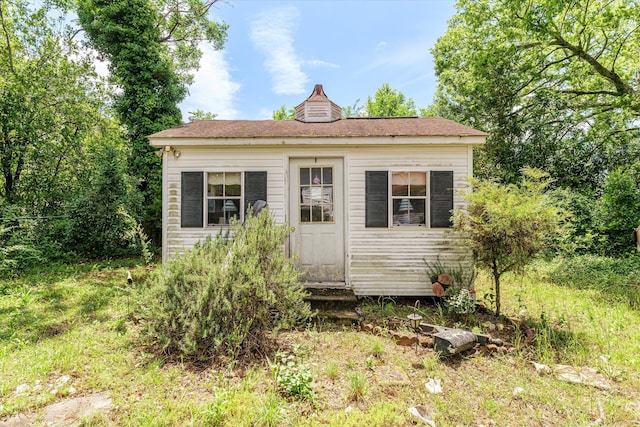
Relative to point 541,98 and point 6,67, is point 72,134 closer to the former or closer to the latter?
point 6,67

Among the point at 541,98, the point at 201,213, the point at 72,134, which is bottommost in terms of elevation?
the point at 201,213

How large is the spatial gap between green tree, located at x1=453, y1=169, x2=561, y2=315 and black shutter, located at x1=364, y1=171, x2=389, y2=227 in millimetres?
1482

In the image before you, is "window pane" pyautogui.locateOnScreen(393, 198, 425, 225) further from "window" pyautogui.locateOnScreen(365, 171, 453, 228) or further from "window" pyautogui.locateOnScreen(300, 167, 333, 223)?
"window" pyautogui.locateOnScreen(300, 167, 333, 223)

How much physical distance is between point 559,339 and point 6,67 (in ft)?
55.2

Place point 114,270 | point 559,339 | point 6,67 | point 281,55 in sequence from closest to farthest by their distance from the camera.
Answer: point 559,339, point 114,270, point 6,67, point 281,55

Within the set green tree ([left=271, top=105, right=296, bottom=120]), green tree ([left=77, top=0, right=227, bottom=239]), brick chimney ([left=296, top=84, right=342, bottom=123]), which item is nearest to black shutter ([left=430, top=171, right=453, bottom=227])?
brick chimney ([left=296, top=84, right=342, bottom=123])

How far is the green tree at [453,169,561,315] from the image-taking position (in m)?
4.35

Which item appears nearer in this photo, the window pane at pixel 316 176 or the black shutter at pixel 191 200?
the black shutter at pixel 191 200

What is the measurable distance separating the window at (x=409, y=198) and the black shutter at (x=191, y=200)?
10.8 feet

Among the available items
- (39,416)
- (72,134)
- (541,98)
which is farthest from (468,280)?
(72,134)

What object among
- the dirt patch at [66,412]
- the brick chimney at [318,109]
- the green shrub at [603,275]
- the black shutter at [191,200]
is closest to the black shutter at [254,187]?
the black shutter at [191,200]

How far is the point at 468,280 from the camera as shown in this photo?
5.67 meters

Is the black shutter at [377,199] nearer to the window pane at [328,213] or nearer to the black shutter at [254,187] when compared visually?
the window pane at [328,213]

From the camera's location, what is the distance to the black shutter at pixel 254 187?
19.2 ft
